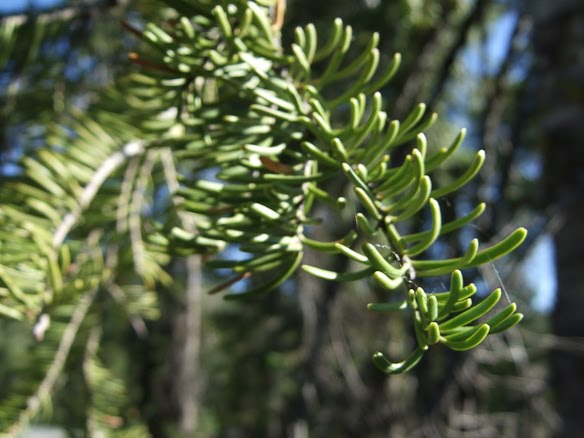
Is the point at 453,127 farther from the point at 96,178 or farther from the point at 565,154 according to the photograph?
the point at 96,178

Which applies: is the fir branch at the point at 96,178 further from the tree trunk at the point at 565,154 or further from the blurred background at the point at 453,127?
the tree trunk at the point at 565,154

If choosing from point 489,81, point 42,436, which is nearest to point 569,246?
point 489,81

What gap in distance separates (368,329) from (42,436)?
13993 millimetres

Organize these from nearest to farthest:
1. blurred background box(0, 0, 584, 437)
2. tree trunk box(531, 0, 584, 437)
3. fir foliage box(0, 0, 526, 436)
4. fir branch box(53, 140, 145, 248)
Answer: fir foliage box(0, 0, 526, 436)
fir branch box(53, 140, 145, 248)
blurred background box(0, 0, 584, 437)
tree trunk box(531, 0, 584, 437)

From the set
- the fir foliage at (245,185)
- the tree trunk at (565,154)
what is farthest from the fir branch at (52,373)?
the tree trunk at (565,154)

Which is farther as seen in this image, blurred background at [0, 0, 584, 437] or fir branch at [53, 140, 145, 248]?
blurred background at [0, 0, 584, 437]

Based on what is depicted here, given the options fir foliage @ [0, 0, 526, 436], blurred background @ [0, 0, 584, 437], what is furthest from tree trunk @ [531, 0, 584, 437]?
fir foliage @ [0, 0, 526, 436]

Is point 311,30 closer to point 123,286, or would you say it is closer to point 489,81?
point 123,286

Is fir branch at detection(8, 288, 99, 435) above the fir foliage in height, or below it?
below

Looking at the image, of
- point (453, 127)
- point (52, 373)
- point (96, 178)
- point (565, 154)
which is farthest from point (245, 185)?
point (453, 127)

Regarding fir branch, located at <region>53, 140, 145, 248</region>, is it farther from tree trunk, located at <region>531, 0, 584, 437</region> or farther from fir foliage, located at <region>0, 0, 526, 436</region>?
tree trunk, located at <region>531, 0, 584, 437</region>

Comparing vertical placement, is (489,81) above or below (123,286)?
above

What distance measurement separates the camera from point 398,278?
0.24 m

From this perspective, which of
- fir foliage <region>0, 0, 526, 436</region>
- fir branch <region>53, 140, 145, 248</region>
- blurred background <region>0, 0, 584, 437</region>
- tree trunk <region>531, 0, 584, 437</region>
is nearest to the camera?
fir foliage <region>0, 0, 526, 436</region>
